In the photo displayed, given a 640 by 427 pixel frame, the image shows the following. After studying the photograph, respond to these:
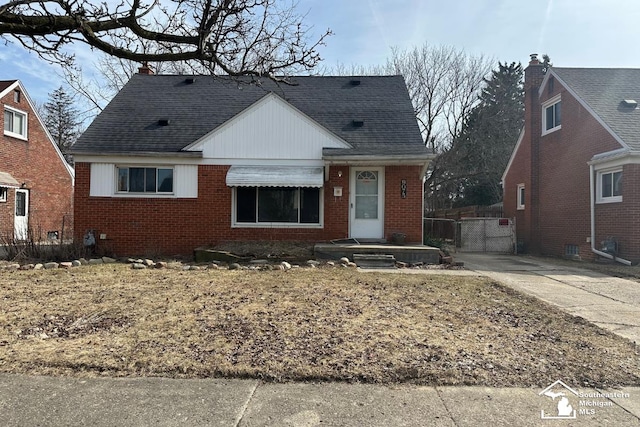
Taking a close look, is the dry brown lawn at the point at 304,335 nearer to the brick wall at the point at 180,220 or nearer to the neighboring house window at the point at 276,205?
the brick wall at the point at 180,220

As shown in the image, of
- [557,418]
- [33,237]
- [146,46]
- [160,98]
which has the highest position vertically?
[160,98]

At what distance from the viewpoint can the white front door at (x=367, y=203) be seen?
12320mm

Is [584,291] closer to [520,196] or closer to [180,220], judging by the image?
[180,220]

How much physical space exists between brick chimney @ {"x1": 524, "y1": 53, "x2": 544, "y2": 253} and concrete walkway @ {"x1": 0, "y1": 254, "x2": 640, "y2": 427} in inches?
600

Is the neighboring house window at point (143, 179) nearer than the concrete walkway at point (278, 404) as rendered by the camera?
No

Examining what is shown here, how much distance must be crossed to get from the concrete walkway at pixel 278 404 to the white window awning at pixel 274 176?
27.2 ft

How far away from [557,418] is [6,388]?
4.43 metres

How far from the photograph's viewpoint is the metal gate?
1809 cm

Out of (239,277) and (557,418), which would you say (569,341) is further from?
(239,277)

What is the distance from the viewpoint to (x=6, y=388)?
3.39 meters

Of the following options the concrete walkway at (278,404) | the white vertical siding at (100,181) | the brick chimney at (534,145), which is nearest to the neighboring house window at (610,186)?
the brick chimney at (534,145)

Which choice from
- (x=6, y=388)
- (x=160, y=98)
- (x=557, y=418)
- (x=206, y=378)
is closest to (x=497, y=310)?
(x=557, y=418)

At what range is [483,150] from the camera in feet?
95.6

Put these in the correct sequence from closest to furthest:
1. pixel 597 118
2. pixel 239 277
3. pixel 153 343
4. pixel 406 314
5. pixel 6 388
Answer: pixel 6 388 → pixel 153 343 → pixel 406 314 → pixel 239 277 → pixel 597 118
